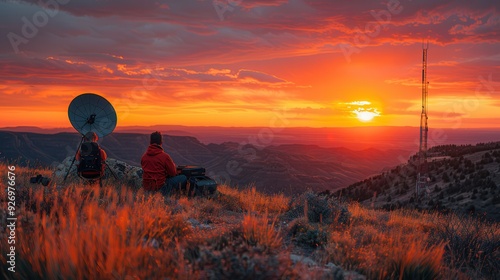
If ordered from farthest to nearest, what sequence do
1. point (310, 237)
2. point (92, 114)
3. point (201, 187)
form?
point (92, 114), point (201, 187), point (310, 237)

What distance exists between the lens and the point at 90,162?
39.0 feet

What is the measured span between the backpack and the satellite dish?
219 centimetres

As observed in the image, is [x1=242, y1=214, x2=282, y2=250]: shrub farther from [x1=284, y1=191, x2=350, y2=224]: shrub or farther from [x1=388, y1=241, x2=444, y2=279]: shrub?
[x1=284, y1=191, x2=350, y2=224]: shrub

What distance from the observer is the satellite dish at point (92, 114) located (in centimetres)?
1413

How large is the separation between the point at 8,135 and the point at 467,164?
204 metres

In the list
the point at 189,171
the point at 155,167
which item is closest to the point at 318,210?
the point at 189,171

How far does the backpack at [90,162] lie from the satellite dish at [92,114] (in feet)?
7.19

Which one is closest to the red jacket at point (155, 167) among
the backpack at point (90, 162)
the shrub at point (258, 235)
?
the backpack at point (90, 162)

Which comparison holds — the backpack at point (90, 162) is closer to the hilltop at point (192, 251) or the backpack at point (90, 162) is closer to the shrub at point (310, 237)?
the hilltop at point (192, 251)

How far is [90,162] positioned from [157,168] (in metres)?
1.86

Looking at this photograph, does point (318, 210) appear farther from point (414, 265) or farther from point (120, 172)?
point (120, 172)

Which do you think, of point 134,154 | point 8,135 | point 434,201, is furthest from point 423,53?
point 8,135

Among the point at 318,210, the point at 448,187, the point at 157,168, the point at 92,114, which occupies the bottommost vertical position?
the point at 448,187

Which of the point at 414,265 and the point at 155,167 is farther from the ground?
the point at 155,167
